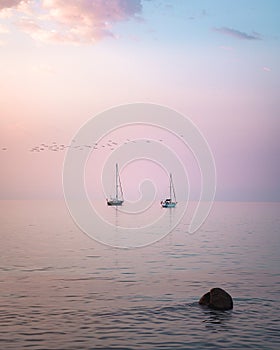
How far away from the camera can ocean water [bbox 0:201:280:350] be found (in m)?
30.1

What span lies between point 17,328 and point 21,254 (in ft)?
137

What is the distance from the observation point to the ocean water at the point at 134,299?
3008 cm

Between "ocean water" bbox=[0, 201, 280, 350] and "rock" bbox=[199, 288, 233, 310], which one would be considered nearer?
Answer: "ocean water" bbox=[0, 201, 280, 350]

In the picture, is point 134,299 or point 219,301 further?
point 134,299

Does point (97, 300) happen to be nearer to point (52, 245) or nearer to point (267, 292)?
point (267, 292)

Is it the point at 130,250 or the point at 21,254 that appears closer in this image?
the point at 21,254

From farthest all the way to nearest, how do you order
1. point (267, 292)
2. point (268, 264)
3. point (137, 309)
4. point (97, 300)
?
1. point (268, 264)
2. point (267, 292)
3. point (97, 300)
4. point (137, 309)

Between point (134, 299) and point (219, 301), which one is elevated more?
point (219, 301)

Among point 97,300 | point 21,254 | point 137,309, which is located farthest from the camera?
point 21,254

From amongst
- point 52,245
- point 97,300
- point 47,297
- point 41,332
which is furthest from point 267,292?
point 52,245

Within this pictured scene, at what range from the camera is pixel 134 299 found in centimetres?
4128

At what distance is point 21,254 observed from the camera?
238ft

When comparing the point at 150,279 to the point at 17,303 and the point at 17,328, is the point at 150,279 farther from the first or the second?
the point at 17,328

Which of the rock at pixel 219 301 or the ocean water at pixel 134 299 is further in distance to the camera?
the rock at pixel 219 301
